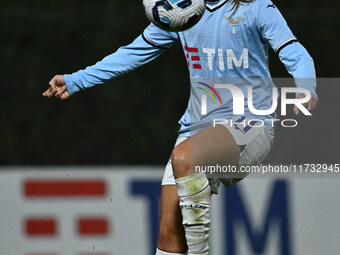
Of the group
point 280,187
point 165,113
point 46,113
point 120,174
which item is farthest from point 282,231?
point 46,113

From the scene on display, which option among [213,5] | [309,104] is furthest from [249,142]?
[213,5]

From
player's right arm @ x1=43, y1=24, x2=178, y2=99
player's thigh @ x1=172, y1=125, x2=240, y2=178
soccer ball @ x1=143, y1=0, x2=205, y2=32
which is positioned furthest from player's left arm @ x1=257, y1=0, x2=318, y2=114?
player's right arm @ x1=43, y1=24, x2=178, y2=99

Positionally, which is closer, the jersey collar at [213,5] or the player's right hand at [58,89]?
the jersey collar at [213,5]

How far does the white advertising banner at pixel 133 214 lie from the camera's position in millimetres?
5289

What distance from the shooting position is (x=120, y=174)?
17.7ft

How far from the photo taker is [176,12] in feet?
12.0

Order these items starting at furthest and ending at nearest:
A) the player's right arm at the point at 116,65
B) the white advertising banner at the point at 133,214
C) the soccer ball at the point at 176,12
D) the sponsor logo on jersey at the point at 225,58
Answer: the white advertising banner at the point at 133,214
the player's right arm at the point at 116,65
the sponsor logo on jersey at the point at 225,58
the soccer ball at the point at 176,12

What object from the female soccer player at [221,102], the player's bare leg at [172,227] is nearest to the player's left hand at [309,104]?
the female soccer player at [221,102]

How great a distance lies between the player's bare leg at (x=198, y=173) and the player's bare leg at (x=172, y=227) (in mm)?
154

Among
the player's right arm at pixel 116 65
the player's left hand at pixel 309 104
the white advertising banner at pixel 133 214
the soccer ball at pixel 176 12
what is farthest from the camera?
the white advertising banner at pixel 133 214

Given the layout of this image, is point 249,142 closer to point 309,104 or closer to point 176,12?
point 309,104

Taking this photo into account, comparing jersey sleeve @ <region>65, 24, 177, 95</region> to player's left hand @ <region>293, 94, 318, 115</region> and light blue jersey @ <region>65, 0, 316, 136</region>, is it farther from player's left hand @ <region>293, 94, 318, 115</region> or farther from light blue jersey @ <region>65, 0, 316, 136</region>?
player's left hand @ <region>293, 94, 318, 115</region>

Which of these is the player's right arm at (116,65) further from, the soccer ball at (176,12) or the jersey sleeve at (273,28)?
the jersey sleeve at (273,28)

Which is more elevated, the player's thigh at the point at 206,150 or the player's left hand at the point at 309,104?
the player's left hand at the point at 309,104
